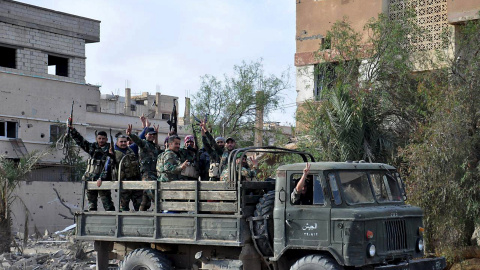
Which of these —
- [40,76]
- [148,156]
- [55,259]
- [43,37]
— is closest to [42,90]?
[40,76]

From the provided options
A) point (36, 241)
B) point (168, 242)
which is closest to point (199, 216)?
point (168, 242)

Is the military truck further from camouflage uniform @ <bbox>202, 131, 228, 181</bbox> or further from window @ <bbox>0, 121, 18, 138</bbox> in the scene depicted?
window @ <bbox>0, 121, 18, 138</bbox>

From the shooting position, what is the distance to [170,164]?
463 inches

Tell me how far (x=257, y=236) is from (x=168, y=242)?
1544mm

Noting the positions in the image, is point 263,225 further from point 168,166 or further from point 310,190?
point 168,166

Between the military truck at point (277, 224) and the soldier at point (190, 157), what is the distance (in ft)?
3.00

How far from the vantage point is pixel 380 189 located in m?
10.5

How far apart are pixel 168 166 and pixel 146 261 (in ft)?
4.95

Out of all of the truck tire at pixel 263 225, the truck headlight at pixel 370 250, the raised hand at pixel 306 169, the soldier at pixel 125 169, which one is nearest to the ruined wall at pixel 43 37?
the soldier at pixel 125 169

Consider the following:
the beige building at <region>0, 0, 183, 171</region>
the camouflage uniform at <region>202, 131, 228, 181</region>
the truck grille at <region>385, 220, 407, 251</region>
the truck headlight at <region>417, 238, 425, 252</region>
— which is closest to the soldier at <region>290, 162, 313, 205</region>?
the truck grille at <region>385, 220, 407, 251</region>

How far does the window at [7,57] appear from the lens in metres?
32.1

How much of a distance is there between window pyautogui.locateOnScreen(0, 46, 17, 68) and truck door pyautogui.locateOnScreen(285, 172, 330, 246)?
24.1 metres

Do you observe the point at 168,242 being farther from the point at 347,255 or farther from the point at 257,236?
the point at 347,255

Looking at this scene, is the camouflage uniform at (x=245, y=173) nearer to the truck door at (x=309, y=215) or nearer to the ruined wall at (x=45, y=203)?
the truck door at (x=309, y=215)
